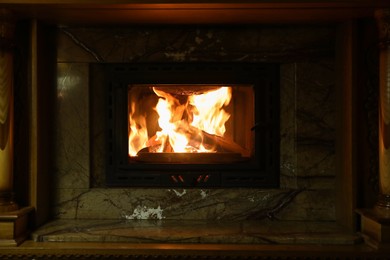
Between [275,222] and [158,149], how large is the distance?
0.67 m

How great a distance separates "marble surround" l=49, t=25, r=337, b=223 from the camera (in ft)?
7.27

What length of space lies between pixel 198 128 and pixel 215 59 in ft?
1.17

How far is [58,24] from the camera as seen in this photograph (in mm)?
2213

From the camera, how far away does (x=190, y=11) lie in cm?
196

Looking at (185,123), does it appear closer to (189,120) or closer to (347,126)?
(189,120)

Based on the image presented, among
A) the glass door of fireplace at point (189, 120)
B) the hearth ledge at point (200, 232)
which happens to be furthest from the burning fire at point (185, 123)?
the hearth ledge at point (200, 232)

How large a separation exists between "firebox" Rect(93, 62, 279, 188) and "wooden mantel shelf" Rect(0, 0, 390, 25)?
25 centimetres

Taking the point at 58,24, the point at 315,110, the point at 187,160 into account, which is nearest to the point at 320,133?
the point at 315,110

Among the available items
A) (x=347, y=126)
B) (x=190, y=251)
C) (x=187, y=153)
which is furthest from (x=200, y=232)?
(x=347, y=126)

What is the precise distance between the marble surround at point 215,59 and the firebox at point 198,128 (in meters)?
0.05

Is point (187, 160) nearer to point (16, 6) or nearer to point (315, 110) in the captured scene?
point (315, 110)

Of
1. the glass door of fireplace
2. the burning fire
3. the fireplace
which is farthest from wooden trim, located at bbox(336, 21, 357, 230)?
the burning fire

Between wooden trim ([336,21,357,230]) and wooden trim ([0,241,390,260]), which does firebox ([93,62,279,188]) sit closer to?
wooden trim ([336,21,357,230])

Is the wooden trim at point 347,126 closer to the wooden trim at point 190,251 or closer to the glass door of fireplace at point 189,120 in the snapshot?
the wooden trim at point 190,251
